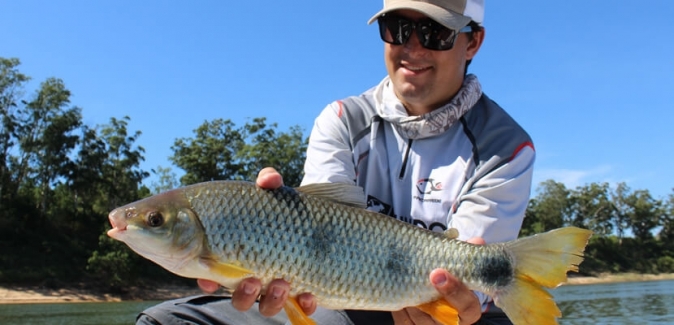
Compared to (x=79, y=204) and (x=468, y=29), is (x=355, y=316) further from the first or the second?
(x=79, y=204)

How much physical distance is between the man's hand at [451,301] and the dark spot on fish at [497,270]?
0.13 metres

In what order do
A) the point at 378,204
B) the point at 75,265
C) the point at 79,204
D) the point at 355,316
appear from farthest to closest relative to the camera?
the point at 79,204 → the point at 75,265 → the point at 378,204 → the point at 355,316

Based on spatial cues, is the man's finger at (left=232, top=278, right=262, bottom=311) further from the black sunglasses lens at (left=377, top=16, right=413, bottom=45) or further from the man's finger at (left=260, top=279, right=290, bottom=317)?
the black sunglasses lens at (left=377, top=16, right=413, bottom=45)

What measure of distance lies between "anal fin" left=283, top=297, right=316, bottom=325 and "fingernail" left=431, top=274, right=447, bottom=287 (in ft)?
2.00

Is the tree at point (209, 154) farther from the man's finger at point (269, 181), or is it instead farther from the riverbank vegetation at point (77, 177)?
the man's finger at point (269, 181)

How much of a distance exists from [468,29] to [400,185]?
114cm

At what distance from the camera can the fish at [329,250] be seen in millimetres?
2832

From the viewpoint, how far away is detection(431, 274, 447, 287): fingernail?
306 centimetres

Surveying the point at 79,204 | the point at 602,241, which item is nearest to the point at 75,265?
the point at 79,204

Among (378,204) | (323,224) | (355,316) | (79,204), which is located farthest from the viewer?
(79,204)

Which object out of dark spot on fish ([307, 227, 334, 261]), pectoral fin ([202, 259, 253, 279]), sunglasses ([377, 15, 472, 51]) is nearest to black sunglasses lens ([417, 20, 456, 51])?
sunglasses ([377, 15, 472, 51])

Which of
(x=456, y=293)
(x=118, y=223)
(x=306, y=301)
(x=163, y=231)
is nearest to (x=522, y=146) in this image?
(x=456, y=293)

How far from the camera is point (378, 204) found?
13.9 feet

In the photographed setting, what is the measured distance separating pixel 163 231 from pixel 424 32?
2.15m
